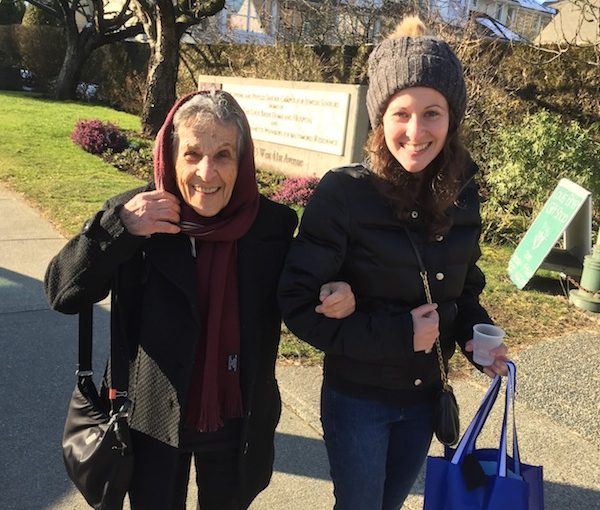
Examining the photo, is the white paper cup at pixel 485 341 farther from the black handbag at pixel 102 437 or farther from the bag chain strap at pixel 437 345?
the black handbag at pixel 102 437

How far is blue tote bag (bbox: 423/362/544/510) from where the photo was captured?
4.70ft

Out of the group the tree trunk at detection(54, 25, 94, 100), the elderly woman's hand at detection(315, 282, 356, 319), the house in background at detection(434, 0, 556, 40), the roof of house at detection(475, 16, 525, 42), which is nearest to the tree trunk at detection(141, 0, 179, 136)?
the house in background at detection(434, 0, 556, 40)

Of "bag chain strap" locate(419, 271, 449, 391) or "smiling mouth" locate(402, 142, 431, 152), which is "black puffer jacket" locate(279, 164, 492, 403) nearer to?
"bag chain strap" locate(419, 271, 449, 391)

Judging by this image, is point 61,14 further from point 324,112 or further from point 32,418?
point 32,418

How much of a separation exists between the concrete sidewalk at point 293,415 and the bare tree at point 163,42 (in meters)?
10.4

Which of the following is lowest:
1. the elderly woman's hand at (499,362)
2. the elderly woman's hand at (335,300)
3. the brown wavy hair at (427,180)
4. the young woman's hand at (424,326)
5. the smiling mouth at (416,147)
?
the elderly woman's hand at (499,362)

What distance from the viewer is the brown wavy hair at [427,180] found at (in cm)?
168

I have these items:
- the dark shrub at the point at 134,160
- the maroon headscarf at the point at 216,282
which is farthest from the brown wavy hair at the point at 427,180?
the dark shrub at the point at 134,160

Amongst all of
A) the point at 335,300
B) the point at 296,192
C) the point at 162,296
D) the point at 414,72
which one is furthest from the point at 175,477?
the point at 296,192

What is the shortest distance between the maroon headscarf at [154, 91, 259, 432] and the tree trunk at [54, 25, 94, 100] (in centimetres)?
2527

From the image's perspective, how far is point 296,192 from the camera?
28.7ft

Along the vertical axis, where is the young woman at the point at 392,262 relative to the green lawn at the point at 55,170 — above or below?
above

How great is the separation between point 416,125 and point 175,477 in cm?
127

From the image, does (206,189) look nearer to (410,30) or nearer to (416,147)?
(416,147)
